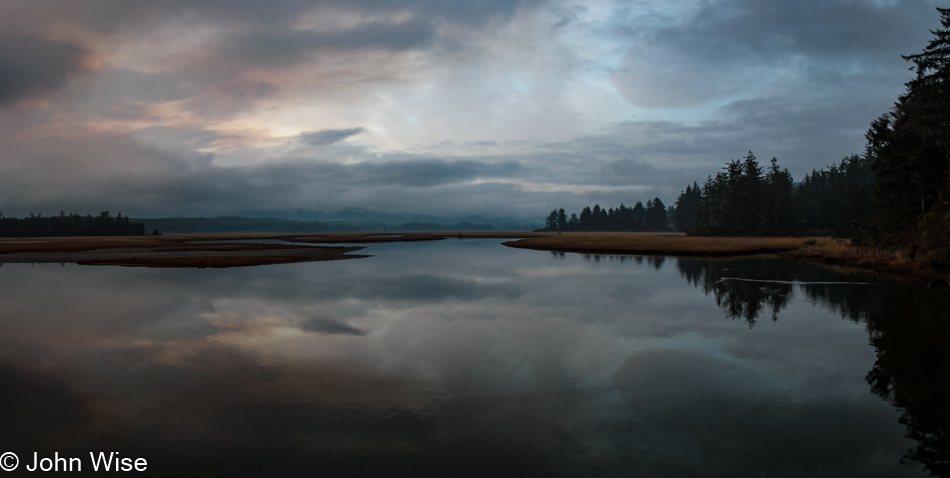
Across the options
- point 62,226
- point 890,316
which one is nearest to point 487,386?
point 890,316

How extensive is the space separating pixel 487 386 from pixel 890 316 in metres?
18.2

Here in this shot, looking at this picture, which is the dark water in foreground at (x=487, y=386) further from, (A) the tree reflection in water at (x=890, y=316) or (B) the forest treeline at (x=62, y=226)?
(B) the forest treeline at (x=62, y=226)

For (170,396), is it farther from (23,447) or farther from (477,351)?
(477,351)

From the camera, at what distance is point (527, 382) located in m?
11.3

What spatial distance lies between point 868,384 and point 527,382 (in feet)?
26.1

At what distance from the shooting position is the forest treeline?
174 metres

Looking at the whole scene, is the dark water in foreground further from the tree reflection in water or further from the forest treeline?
the forest treeline

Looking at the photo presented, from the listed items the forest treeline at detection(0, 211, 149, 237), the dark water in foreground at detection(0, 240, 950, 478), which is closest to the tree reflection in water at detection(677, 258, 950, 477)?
the dark water in foreground at detection(0, 240, 950, 478)

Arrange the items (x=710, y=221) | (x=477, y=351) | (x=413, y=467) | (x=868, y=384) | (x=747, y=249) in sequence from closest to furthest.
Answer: (x=413, y=467), (x=868, y=384), (x=477, y=351), (x=747, y=249), (x=710, y=221)

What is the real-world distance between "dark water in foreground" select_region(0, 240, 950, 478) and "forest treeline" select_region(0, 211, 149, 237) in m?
194

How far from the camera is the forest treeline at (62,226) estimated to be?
174375mm

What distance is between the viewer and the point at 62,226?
579 feet

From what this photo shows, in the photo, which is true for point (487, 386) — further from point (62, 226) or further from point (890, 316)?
Answer: point (62, 226)

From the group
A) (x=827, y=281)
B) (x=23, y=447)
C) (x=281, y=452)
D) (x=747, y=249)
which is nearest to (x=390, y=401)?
(x=281, y=452)
